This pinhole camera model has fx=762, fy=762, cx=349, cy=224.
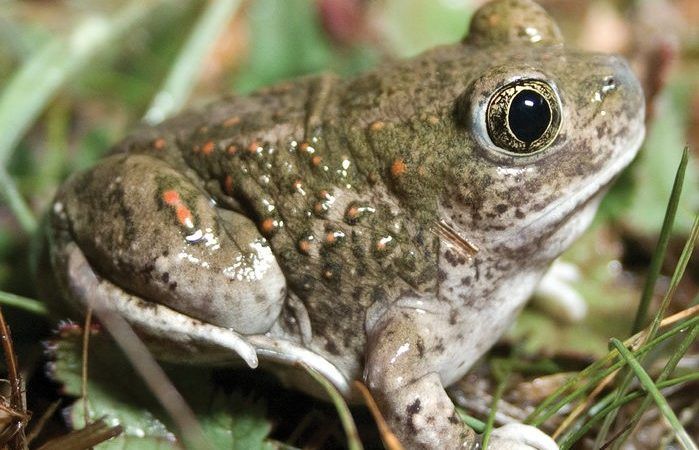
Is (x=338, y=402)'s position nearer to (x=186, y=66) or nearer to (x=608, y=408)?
(x=608, y=408)

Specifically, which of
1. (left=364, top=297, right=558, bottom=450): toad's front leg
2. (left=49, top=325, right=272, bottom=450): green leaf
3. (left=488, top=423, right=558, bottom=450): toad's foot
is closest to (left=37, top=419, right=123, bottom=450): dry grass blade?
(left=49, top=325, right=272, bottom=450): green leaf

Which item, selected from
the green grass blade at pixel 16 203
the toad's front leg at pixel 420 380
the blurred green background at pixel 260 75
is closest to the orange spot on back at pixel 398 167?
the toad's front leg at pixel 420 380

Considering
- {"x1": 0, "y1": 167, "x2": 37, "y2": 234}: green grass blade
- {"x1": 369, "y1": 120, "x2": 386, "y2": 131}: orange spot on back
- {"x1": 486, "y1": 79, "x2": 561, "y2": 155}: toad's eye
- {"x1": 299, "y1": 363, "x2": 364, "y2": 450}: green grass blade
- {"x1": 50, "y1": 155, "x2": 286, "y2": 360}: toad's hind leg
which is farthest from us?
{"x1": 0, "y1": 167, "x2": 37, "y2": 234}: green grass blade

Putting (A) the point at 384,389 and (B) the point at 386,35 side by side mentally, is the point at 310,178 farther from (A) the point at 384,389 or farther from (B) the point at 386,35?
(B) the point at 386,35

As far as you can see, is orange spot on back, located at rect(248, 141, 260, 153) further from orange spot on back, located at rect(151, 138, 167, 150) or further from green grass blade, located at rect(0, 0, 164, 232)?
green grass blade, located at rect(0, 0, 164, 232)

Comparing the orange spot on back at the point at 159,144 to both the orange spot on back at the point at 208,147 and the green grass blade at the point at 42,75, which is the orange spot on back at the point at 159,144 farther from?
the green grass blade at the point at 42,75

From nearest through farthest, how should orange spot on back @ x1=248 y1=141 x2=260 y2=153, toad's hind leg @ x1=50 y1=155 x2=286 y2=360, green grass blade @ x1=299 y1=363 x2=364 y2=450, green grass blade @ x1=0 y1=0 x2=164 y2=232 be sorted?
green grass blade @ x1=299 y1=363 x2=364 y2=450 < toad's hind leg @ x1=50 y1=155 x2=286 y2=360 < orange spot on back @ x1=248 y1=141 x2=260 y2=153 < green grass blade @ x1=0 y1=0 x2=164 y2=232

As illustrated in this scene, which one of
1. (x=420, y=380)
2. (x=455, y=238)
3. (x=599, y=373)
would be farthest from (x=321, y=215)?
(x=599, y=373)
